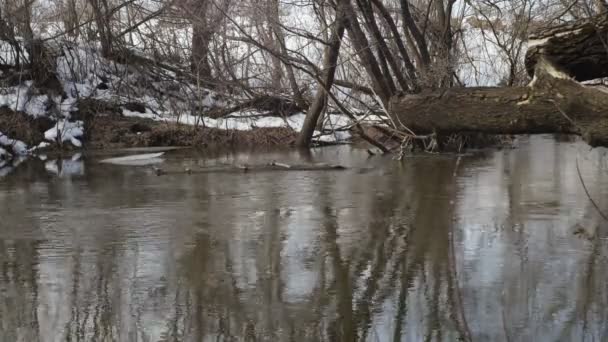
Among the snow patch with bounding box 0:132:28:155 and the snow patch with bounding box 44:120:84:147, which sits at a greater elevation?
the snow patch with bounding box 44:120:84:147

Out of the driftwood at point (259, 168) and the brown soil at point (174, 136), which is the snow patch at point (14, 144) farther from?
the driftwood at point (259, 168)

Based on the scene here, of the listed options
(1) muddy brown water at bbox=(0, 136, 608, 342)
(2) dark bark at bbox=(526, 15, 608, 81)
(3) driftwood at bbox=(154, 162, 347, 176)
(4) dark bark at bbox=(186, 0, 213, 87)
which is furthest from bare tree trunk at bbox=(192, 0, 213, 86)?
(2) dark bark at bbox=(526, 15, 608, 81)

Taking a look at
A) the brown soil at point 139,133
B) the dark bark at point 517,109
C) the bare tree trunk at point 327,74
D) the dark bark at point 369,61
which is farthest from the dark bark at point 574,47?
the brown soil at point 139,133

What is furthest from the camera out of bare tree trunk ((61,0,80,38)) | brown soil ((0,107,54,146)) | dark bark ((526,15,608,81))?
bare tree trunk ((61,0,80,38))

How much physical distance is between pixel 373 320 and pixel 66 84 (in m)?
19.8

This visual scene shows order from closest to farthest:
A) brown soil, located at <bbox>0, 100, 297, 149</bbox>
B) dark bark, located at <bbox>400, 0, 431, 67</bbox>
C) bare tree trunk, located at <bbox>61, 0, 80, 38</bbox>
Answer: dark bark, located at <bbox>400, 0, 431, 67</bbox> < brown soil, located at <bbox>0, 100, 297, 149</bbox> < bare tree trunk, located at <bbox>61, 0, 80, 38</bbox>

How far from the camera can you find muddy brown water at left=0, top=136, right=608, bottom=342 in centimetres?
513

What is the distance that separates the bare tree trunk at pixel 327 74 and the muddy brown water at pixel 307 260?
201 inches

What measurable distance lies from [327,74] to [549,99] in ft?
47.2

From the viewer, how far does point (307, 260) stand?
6.80 metres

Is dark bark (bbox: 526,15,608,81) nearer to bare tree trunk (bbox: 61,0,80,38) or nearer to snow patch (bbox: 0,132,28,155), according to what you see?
snow patch (bbox: 0,132,28,155)

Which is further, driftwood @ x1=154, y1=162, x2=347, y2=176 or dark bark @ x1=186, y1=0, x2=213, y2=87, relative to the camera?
dark bark @ x1=186, y1=0, x2=213, y2=87

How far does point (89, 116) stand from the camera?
22.7 meters

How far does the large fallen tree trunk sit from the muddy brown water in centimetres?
134
